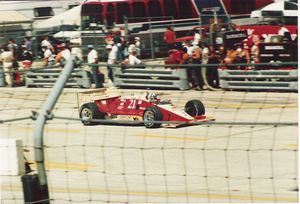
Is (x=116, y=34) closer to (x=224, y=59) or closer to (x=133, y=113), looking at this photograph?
(x=224, y=59)

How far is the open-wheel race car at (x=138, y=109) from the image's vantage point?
16016 mm

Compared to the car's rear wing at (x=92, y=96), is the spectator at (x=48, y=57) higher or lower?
higher

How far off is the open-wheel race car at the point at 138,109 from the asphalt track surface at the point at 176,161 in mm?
327

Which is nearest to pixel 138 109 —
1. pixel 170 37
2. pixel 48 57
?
pixel 48 57

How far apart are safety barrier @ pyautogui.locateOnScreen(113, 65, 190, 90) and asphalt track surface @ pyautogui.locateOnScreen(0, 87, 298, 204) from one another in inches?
132

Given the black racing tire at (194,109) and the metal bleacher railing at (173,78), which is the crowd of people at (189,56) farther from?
the black racing tire at (194,109)

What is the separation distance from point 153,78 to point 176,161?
34.3 ft

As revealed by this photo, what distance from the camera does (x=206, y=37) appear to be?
2820cm

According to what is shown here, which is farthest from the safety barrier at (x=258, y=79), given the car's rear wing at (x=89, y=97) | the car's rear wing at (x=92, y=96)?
the car's rear wing at (x=89, y=97)

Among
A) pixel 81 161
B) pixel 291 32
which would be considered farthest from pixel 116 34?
pixel 81 161

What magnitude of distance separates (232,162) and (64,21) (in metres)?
24.8

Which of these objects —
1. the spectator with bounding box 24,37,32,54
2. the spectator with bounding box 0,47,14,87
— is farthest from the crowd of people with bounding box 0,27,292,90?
A: the spectator with bounding box 24,37,32,54

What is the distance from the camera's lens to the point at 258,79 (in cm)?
2052

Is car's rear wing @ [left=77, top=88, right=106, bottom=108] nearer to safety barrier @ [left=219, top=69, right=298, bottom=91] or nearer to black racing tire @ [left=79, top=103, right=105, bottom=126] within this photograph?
black racing tire @ [left=79, top=103, right=105, bottom=126]
